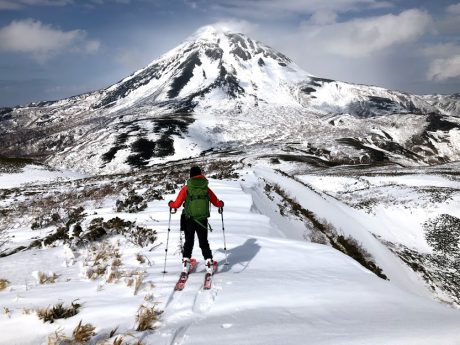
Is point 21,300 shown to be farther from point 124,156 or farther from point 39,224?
point 124,156

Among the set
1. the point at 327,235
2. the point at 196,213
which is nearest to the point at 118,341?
the point at 196,213

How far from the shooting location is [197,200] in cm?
956

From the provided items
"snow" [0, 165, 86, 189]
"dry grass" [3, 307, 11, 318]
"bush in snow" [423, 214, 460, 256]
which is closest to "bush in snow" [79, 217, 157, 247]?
"dry grass" [3, 307, 11, 318]

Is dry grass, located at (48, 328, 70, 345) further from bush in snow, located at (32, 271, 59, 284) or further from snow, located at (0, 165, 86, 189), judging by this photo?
snow, located at (0, 165, 86, 189)

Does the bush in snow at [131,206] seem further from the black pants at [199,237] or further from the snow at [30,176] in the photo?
the snow at [30,176]

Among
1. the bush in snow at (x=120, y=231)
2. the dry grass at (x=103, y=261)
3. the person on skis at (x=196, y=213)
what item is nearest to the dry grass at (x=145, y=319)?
the dry grass at (x=103, y=261)

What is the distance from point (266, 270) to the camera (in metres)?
10.2

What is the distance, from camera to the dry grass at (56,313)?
18.3 ft

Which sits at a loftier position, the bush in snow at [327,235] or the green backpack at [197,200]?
the green backpack at [197,200]

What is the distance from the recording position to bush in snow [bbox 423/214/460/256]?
30923 mm

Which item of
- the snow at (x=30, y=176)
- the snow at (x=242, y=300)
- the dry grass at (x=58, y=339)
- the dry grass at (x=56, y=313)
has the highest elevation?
the snow at (x=30, y=176)

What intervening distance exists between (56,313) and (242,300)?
11.4 ft

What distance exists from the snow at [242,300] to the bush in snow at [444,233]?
23.3 m

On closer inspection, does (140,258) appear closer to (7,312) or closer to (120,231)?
(120,231)
